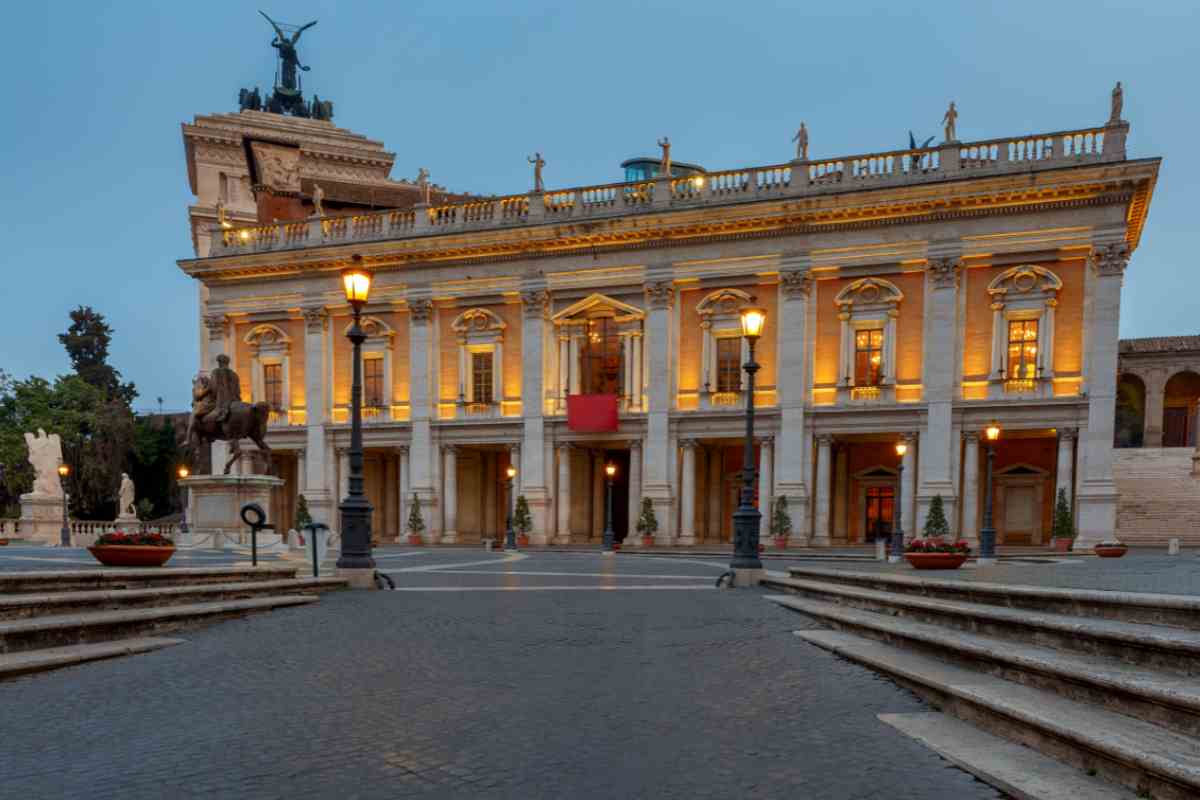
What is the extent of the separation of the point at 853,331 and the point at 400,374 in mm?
20982

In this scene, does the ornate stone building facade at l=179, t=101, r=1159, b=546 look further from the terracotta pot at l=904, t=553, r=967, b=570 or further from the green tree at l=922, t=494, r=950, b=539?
the terracotta pot at l=904, t=553, r=967, b=570

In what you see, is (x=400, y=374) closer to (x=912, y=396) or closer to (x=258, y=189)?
(x=258, y=189)

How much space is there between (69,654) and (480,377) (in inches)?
1205

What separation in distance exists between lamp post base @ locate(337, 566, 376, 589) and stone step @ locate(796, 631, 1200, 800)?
9148 mm

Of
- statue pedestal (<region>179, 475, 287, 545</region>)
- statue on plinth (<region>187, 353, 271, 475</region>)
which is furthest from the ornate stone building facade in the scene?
statue on plinth (<region>187, 353, 271, 475</region>)

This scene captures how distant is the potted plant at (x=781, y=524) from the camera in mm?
30938

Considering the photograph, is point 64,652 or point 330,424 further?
point 330,424

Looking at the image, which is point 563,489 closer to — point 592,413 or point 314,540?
point 592,413

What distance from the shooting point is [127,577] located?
9797 millimetres

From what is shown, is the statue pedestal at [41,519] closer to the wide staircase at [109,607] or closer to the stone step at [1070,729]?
the wide staircase at [109,607]

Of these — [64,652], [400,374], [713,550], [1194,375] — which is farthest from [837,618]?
[1194,375]

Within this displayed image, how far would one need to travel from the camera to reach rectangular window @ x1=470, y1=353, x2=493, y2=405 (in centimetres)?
3725

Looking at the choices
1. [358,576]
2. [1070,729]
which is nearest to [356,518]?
[358,576]

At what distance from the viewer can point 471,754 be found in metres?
4.62
